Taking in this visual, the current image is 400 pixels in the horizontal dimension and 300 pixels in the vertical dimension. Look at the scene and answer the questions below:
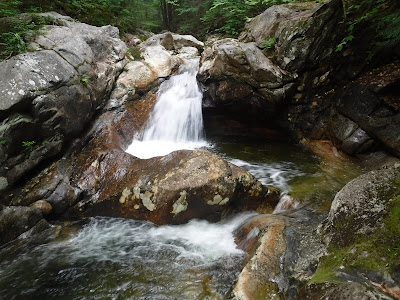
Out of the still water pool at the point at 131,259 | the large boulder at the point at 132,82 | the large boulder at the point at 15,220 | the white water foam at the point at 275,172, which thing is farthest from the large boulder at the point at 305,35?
the large boulder at the point at 15,220

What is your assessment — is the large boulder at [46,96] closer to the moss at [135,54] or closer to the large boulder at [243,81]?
the moss at [135,54]

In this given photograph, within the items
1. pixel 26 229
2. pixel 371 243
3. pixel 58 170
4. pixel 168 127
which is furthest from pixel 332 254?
pixel 168 127

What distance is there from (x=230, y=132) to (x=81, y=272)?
22.1 feet

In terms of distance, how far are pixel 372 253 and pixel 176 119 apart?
7.33 meters

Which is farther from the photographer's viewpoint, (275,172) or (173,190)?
(275,172)

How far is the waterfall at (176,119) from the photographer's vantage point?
331 inches

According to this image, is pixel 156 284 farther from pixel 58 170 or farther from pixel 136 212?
pixel 58 170

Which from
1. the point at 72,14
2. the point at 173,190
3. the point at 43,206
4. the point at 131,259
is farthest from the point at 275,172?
the point at 72,14

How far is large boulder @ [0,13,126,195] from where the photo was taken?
16.3ft

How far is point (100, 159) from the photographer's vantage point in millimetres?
6223

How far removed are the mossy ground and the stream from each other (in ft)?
4.56

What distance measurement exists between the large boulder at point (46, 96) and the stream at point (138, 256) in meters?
1.68

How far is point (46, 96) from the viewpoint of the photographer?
5457 mm

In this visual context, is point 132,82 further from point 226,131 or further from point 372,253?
point 372,253
